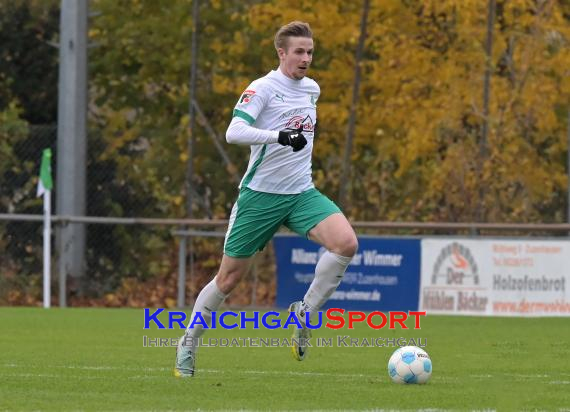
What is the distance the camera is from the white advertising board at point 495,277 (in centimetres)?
1789

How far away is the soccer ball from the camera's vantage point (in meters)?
8.96

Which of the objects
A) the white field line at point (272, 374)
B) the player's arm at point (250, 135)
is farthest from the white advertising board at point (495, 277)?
the player's arm at point (250, 135)

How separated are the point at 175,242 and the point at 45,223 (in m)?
2.10

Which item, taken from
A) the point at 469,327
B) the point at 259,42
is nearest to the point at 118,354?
the point at 469,327

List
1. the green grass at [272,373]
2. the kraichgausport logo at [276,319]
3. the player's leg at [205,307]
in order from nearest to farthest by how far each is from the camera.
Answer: the green grass at [272,373] < the player's leg at [205,307] < the kraichgausport logo at [276,319]

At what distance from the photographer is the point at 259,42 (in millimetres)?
23031

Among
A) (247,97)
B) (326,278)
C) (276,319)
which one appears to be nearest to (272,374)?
(326,278)

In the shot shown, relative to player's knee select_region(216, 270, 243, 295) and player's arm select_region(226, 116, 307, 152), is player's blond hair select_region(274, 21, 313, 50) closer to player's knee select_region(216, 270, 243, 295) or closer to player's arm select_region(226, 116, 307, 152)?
player's arm select_region(226, 116, 307, 152)

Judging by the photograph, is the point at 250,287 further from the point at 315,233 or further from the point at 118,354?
Answer: the point at 315,233

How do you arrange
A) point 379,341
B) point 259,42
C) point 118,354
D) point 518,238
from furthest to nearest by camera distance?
point 259,42, point 518,238, point 379,341, point 118,354

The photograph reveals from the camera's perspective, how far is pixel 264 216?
9.53 meters

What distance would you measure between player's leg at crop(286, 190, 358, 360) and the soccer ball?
721mm

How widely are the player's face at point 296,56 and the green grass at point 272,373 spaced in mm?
1909

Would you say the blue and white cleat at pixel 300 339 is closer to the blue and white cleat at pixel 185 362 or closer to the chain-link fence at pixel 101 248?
the blue and white cleat at pixel 185 362
